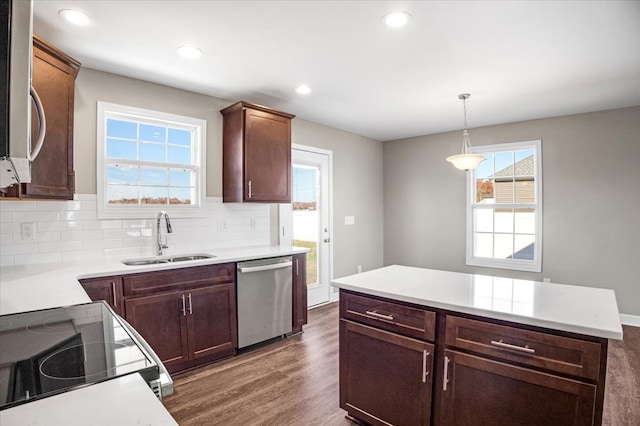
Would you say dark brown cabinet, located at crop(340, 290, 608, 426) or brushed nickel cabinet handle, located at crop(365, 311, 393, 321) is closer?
dark brown cabinet, located at crop(340, 290, 608, 426)

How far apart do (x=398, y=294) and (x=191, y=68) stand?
2436mm

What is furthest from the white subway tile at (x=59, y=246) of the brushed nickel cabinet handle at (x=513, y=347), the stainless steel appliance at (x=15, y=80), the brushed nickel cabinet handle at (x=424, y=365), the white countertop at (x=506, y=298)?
the brushed nickel cabinet handle at (x=513, y=347)

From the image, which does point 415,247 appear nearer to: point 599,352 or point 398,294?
point 398,294

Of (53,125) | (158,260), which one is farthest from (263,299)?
(53,125)

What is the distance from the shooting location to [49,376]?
812 mm

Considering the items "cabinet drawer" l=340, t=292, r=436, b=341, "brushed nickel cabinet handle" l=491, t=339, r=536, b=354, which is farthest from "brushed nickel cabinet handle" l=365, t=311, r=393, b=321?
"brushed nickel cabinet handle" l=491, t=339, r=536, b=354

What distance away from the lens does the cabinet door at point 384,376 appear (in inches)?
68.3

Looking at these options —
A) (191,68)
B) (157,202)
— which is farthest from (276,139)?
(157,202)

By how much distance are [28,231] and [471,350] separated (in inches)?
119

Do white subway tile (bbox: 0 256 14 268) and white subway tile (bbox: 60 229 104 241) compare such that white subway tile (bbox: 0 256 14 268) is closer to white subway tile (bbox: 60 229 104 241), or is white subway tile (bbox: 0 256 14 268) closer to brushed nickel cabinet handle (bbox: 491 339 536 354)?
white subway tile (bbox: 60 229 104 241)

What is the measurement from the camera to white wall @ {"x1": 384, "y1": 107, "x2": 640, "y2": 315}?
3.94 meters

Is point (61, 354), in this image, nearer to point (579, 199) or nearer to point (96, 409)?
point (96, 409)

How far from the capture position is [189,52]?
2551mm

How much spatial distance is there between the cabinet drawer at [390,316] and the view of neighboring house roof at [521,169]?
12.4ft
